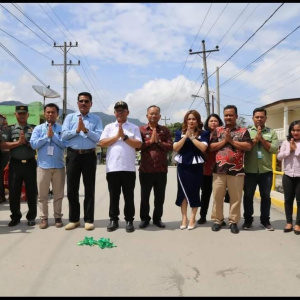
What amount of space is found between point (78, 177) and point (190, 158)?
71.0 inches

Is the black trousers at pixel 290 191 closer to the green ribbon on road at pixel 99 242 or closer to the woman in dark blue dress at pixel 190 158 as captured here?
the woman in dark blue dress at pixel 190 158

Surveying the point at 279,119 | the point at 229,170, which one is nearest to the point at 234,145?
the point at 229,170

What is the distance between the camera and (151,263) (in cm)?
385

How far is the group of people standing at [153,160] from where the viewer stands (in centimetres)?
522

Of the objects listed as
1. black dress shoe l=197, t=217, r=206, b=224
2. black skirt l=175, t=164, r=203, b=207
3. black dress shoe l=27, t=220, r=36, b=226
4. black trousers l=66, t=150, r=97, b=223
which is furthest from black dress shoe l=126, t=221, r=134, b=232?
black dress shoe l=27, t=220, r=36, b=226

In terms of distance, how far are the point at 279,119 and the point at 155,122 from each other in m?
27.5

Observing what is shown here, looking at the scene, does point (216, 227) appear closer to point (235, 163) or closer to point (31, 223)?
point (235, 163)

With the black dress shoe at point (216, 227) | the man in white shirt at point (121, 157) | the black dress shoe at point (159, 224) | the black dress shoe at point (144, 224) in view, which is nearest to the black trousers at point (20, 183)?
the man in white shirt at point (121, 157)

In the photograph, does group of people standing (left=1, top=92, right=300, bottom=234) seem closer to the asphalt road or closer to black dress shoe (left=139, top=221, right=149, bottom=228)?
black dress shoe (left=139, top=221, right=149, bottom=228)

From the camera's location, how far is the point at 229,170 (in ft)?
17.0

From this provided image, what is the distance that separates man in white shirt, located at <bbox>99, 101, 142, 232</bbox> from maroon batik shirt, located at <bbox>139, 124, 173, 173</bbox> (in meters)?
0.17

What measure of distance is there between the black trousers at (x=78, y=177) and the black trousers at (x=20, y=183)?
0.72 meters

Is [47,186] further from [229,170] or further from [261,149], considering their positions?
[261,149]

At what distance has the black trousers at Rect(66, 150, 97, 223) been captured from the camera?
5355mm
